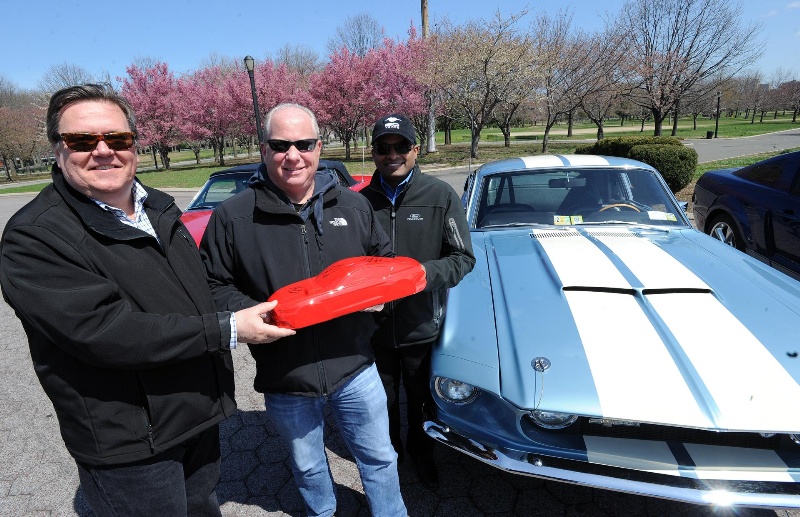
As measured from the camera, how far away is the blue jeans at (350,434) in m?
1.83

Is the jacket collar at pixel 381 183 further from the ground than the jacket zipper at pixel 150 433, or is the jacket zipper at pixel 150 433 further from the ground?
the jacket collar at pixel 381 183

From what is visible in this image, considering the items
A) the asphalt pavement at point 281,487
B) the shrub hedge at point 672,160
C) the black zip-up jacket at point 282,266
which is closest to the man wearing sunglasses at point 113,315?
the black zip-up jacket at point 282,266

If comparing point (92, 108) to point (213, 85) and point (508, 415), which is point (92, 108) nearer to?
point (508, 415)

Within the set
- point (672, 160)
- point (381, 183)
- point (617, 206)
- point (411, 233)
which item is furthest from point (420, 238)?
point (672, 160)

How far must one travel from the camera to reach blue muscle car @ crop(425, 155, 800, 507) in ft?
5.64

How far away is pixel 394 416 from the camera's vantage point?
2.54m

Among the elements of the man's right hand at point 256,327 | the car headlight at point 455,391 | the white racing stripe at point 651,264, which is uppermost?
the man's right hand at point 256,327

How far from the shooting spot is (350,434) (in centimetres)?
191

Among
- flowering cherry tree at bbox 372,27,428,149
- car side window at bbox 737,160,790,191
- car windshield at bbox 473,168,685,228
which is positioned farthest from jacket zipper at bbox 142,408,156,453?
flowering cherry tree at bbox 372,27,428,149

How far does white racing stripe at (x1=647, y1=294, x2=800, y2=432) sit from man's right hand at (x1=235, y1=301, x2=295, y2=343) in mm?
1591

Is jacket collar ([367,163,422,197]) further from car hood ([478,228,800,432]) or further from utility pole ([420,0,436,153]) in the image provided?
utility pole ([420,0,436,153])

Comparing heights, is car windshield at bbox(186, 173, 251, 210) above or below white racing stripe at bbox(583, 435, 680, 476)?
above

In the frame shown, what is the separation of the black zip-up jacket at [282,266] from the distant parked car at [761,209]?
3.98 m

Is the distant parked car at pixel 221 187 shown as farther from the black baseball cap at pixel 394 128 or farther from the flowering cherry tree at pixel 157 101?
the flowering cherry tree at pixel 157 101
